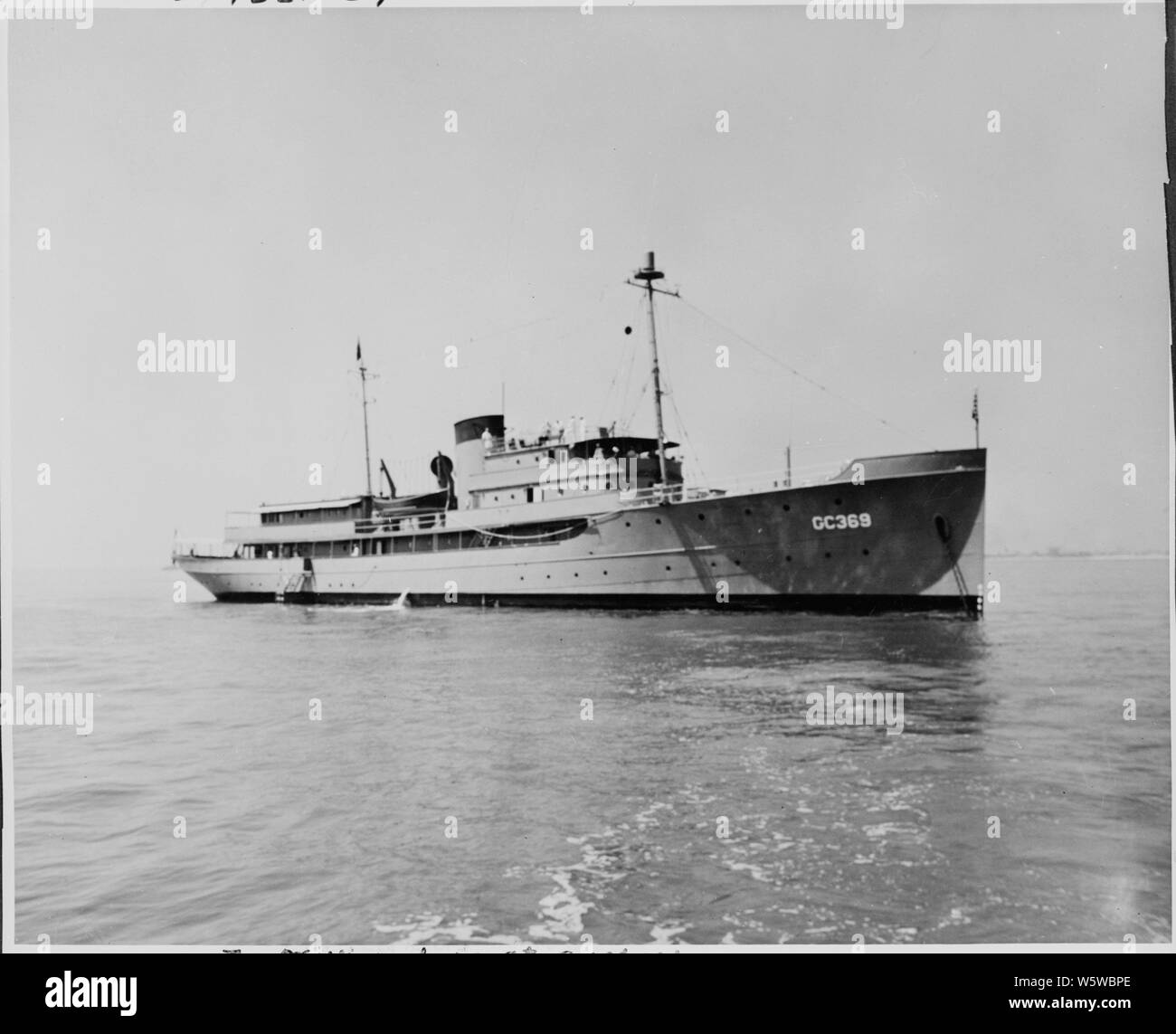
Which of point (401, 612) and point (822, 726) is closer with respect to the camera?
point (822, 726)

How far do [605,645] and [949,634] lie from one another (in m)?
5.68

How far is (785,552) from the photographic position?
55.6 feet

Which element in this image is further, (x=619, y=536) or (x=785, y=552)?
(x=619, y=536)

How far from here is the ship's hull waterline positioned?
618 inches

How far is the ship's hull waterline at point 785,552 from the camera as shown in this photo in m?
15.7

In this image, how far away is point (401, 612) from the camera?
22.1m

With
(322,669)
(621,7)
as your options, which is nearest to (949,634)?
(322,669)
